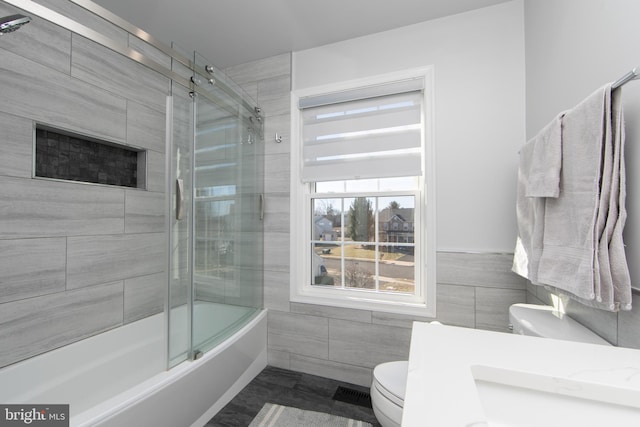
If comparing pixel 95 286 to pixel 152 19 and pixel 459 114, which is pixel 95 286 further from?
pixel 459 114

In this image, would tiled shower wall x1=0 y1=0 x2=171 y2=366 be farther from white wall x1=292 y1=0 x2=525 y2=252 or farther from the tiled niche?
white wall x1=292 y1=0 x2=525 y2=252

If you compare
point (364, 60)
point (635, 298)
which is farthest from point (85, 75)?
point (635, 298)

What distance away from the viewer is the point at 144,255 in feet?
6.52

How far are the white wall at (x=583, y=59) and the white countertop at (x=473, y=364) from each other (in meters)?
A: 0.40

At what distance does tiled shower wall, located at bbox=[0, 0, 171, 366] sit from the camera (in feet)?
4.35

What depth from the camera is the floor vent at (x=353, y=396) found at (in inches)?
69.1

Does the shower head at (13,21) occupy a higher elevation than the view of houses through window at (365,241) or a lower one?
higher

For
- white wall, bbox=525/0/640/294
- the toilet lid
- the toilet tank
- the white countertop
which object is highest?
white wall, bbox=525/0/640/294

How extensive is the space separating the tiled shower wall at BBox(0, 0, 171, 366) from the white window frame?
3.23ft

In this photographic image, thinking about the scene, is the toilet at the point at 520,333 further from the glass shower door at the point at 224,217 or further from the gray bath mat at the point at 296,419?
the glass shower door at the point at 224,217

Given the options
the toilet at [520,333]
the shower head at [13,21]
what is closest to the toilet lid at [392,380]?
the toilet at [520,333]

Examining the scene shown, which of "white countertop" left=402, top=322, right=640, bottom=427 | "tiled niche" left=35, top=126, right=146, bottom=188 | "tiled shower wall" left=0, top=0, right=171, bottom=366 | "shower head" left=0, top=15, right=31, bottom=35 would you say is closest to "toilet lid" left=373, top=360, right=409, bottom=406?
"white countertop" left=402, top=322, right=640, bottom=427

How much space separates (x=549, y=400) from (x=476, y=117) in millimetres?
1580

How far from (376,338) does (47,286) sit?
6.28 ft
